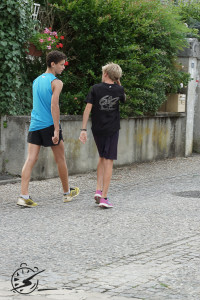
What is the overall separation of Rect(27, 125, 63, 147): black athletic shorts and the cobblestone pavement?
2.50ft

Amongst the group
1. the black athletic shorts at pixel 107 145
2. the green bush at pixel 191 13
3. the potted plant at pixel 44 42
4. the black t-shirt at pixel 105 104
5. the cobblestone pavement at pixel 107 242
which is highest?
the green bush at pixel 191 13

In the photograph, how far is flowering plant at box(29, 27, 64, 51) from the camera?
10648 millimetres

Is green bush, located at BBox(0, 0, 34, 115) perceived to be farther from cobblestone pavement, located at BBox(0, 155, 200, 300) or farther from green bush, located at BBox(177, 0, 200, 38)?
green bush, located at BBox(177, 0, 200, 38)

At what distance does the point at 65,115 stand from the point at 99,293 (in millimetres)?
6133

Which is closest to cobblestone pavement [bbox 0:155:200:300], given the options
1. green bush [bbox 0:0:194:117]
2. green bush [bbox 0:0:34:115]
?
green bush [bbox 0:0:34:115]

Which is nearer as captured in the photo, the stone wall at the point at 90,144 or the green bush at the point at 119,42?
the stone wall at the point at 90,144

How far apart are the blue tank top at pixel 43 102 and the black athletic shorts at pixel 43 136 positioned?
0.16ft

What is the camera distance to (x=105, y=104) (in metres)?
8.19

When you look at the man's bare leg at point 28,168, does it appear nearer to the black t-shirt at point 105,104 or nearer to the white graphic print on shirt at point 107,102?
the black t-shirt at point 105,104

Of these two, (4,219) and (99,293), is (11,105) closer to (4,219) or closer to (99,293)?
(4,219)

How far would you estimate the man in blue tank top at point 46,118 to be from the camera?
7895mm

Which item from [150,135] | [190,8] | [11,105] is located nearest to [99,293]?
[11,105]

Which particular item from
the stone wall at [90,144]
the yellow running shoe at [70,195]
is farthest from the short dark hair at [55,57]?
the stone wall at [90,144]

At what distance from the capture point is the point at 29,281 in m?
4.86
